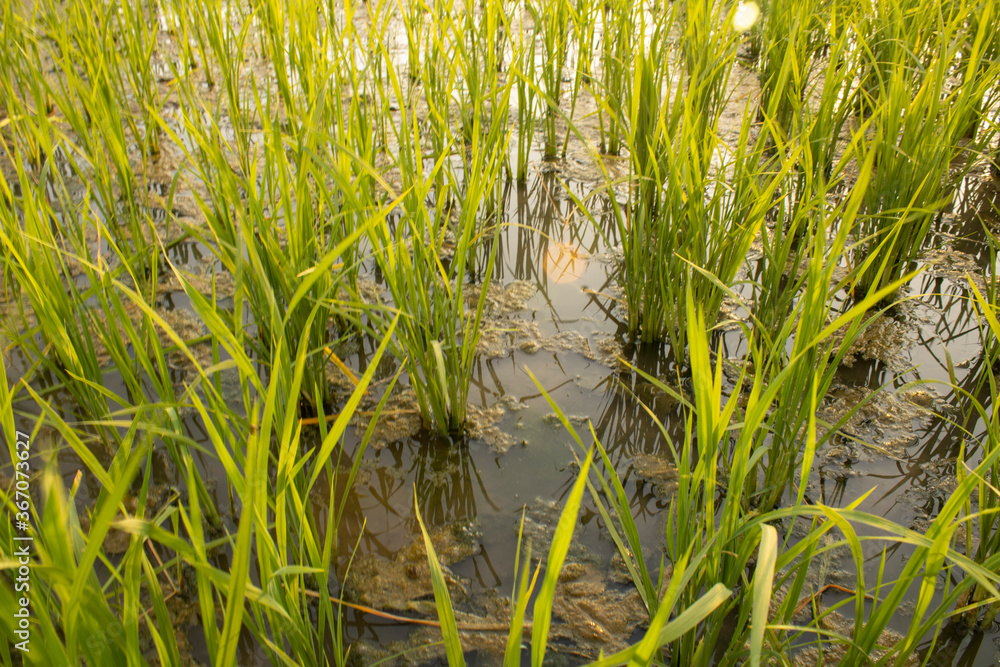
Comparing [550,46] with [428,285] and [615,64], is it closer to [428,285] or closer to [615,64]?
[615,64]

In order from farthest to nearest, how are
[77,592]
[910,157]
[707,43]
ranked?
[707,43] → [910,157] → [77,592]

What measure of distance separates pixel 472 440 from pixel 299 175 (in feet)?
1.84

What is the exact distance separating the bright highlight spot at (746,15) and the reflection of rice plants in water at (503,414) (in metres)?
0.47

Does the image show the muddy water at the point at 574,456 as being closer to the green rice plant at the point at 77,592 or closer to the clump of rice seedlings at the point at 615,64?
the green rice plant at the point at 77,592

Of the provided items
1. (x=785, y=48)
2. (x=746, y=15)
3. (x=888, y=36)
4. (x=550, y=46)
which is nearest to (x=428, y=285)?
(x=550, y=46)

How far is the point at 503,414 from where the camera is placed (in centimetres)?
125

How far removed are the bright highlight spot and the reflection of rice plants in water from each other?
47cm

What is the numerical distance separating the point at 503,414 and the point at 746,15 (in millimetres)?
2007

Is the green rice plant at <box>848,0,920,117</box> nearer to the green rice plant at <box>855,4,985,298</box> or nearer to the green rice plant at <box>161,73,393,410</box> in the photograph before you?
the green rice plant at <box>855,4,985,298</box>

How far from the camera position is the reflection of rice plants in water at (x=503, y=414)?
2.21ft

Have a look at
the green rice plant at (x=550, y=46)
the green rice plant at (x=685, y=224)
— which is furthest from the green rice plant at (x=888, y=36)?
the green rice plant at (x=550, y=46)

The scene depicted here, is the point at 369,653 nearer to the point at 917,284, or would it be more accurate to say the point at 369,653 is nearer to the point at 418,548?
the point at 418,548

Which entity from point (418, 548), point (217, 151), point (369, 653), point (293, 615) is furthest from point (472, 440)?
point (217, 151)

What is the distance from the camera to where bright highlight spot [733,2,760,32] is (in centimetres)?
226
